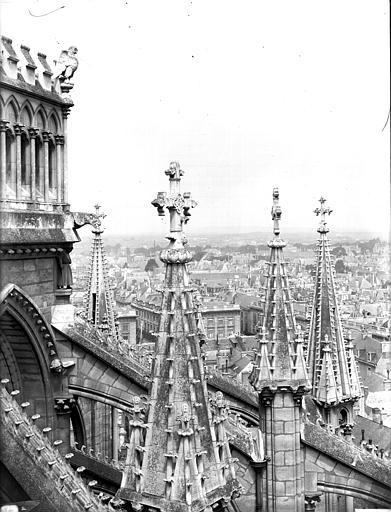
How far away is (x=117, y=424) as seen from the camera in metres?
14.2

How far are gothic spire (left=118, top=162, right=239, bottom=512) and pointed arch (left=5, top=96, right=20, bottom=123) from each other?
278 cm

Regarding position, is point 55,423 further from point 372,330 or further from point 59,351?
point 372,330

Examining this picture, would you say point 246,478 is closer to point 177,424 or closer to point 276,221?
point 276,221

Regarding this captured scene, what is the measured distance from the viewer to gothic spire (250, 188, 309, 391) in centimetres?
790

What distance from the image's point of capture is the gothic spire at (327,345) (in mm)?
12195

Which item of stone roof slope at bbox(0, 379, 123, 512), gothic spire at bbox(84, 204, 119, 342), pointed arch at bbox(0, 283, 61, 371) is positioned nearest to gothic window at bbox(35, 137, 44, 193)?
pointed arch at bbox(0, 283, 61, 371)

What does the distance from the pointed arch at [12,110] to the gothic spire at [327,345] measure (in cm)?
606

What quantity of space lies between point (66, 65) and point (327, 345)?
6.52 metres

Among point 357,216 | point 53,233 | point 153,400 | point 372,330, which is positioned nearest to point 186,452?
point 153,400

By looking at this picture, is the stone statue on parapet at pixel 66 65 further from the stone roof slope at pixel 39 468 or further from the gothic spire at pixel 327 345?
the gothic spire at pixel 327 345

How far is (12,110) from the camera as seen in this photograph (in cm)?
754

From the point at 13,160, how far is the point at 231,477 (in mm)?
3976

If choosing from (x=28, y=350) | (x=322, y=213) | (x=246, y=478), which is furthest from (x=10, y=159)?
(x=322, y=213)

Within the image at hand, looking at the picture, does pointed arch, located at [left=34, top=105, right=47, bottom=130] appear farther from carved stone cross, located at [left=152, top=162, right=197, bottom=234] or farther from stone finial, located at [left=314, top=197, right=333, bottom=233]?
stone finial, located at [left=314, top=197, right=333, bottom=233]
